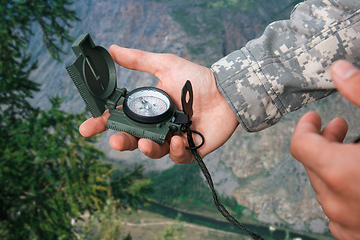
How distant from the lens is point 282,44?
4.30 feet

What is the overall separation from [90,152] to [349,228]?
88.2 inches

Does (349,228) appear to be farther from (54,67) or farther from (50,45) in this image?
(54,67)

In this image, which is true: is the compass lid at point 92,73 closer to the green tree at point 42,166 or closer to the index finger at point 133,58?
the index finger at point 133,58

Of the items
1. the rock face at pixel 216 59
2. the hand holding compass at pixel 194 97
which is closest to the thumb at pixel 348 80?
the hand holding compass at pixel 194 97

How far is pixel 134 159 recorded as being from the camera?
3.62 metres

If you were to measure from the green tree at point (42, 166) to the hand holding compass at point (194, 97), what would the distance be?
4.04 feet

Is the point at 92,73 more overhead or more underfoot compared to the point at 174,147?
more overhead

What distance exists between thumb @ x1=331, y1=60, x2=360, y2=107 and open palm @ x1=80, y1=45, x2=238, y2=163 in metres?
0.73

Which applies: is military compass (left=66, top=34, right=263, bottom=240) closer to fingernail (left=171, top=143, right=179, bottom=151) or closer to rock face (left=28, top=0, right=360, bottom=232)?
fingernail (left=171, top=143, right=179, bottom=151)

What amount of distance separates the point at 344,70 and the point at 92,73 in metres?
0.98

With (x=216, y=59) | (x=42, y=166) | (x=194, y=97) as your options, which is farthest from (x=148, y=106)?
(x=216, y=59)

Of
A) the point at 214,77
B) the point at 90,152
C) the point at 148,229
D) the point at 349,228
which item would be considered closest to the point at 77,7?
the point at 90,152

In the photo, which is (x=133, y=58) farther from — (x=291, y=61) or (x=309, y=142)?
(x=309, y=142)

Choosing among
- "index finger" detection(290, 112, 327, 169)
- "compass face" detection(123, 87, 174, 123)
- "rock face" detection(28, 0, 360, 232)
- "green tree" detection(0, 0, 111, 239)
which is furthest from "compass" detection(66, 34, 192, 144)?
"rock face" detection(28, 0, 360, 232)
